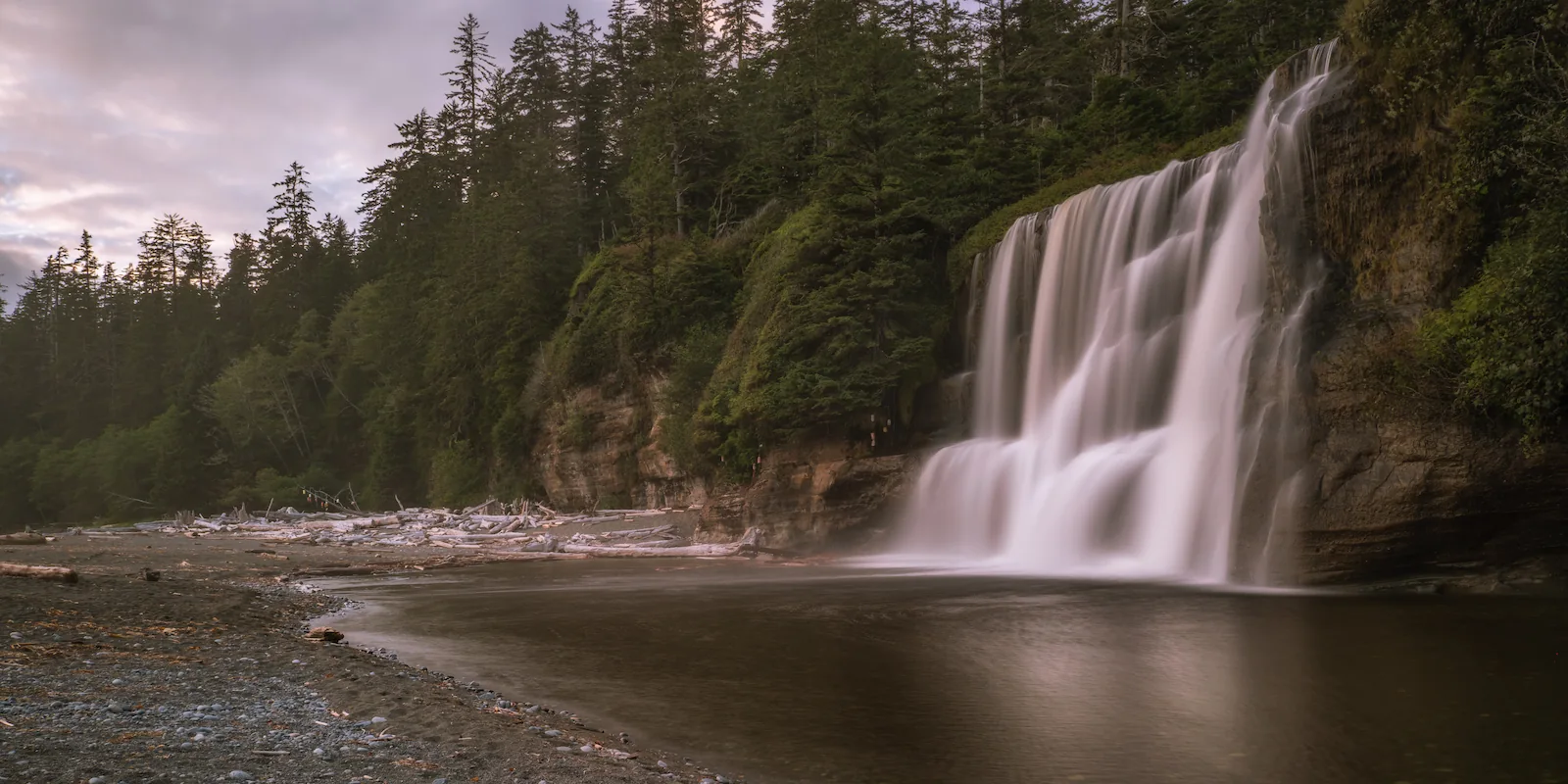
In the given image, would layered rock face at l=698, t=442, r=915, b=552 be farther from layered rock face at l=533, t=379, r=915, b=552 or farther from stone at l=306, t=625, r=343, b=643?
stone at l=306, t=625, r=343, b=643

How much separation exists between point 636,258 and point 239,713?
3511 cm

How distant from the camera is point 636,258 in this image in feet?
133

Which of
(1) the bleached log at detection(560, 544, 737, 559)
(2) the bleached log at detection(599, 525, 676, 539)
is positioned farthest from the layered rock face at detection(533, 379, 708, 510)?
(1) the bleached log at detection(560, 544, 737, 559)

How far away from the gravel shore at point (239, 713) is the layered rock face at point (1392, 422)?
1289cm

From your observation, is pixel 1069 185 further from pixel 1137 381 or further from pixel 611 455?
pixel 611 455

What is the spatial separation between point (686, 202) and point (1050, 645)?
3740 cm

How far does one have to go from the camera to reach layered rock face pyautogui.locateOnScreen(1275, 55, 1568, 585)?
45.9 ft

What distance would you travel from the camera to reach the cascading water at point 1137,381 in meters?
17.3

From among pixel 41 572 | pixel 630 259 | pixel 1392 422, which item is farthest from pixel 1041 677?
pixel 630 259

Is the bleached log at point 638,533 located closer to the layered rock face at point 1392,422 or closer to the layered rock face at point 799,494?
the layered rock face at point 799,494

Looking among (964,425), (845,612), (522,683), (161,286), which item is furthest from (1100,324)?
(161,286)

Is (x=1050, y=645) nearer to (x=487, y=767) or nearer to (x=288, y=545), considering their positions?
(x=487, y=767)

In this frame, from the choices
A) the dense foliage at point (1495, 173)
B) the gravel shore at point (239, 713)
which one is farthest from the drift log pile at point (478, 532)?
the dense foliage at point (1495, 173)

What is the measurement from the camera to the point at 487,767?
5602mm
